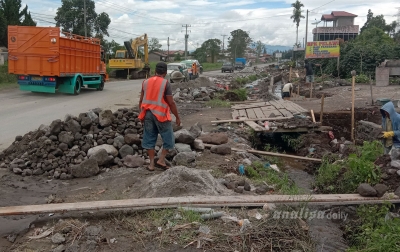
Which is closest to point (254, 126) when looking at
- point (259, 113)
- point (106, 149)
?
point (259, 113)

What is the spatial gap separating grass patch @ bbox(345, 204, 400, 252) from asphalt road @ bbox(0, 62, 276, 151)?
248 inches

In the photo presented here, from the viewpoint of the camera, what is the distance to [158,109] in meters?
5.66

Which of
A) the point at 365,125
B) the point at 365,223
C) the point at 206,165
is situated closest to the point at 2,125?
the point at 206,165

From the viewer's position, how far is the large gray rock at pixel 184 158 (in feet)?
20.7

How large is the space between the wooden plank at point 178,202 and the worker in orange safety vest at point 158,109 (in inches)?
65.3

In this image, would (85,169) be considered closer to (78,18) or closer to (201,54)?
(78,18)

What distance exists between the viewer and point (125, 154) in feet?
21.2

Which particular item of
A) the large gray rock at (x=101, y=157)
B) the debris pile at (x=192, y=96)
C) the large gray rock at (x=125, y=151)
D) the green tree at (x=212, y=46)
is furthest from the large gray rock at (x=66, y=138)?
the green tree at (x=212, y=46)

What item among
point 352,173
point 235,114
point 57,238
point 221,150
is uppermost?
point 235,114

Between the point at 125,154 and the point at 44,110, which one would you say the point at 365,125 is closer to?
the point at 125,154

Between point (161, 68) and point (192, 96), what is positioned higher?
point (161, 68)

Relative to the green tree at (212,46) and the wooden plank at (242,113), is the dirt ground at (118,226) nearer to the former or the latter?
the wooden plank at (242,113)

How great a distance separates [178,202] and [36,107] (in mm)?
10130

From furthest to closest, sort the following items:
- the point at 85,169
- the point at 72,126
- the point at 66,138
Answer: the point at 72,126 → the point at 66,138 → the point at 85,169
